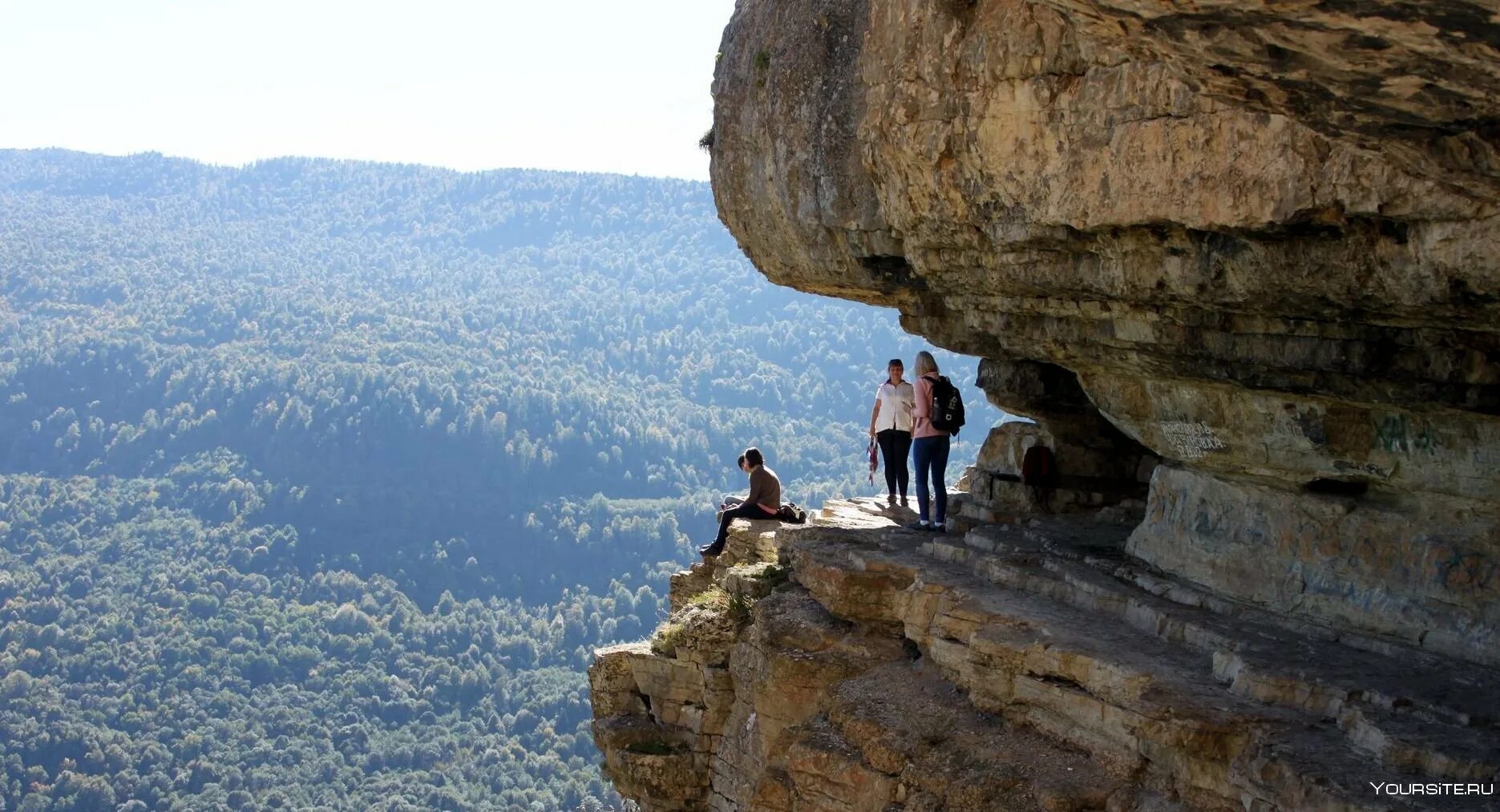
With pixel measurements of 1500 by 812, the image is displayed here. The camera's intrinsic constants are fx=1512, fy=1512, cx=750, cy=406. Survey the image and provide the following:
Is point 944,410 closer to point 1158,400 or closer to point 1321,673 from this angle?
point 1158,400

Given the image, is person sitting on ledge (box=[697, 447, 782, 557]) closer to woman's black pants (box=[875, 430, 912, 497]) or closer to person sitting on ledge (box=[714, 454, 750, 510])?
person sitting on ledge (box=[714, 454, 750, 510])

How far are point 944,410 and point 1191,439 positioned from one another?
103 inches

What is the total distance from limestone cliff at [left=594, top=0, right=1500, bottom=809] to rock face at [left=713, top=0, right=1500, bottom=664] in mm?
26

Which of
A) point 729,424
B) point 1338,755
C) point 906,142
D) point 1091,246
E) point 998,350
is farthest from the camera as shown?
point 729,424

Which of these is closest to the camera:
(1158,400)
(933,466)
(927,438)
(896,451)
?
(1158,400)

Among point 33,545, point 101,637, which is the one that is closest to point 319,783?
point 101,637

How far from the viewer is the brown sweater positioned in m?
17.7

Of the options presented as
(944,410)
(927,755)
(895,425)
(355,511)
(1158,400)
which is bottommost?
(355,511)

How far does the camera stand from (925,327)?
15.4 m

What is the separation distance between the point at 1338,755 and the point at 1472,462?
2.89 m

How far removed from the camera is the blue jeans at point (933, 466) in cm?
1391

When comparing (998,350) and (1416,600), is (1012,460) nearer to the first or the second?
(998,350)

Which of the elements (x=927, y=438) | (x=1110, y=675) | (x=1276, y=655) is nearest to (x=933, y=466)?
(x=927, y=438)

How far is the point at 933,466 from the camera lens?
14.2m
